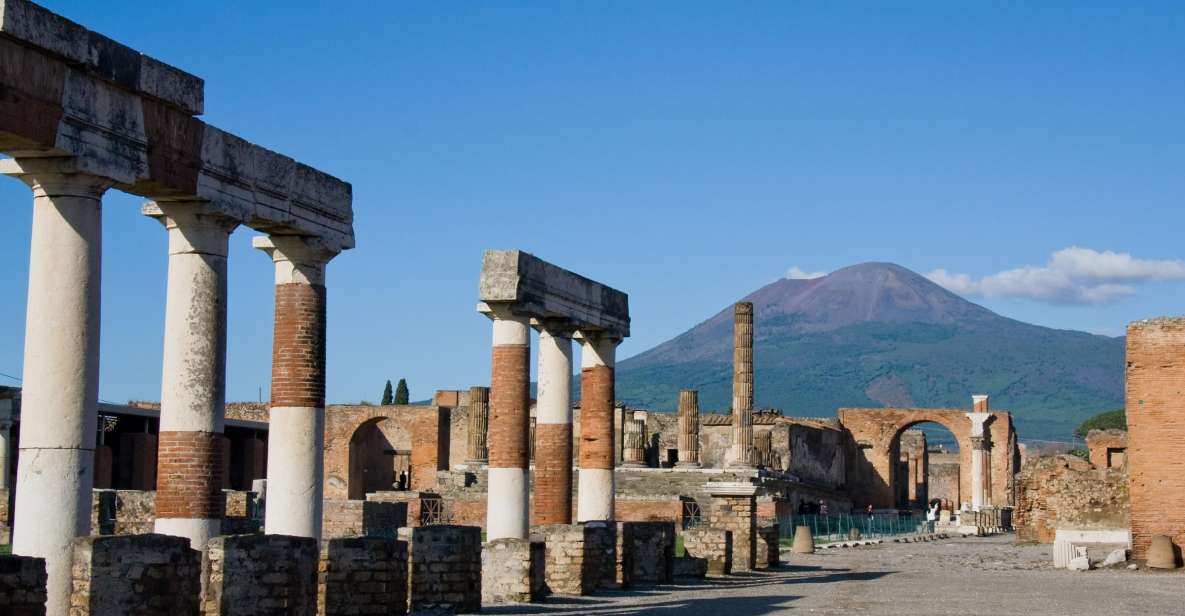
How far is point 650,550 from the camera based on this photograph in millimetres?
22734

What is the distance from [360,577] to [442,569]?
1671 millimetres

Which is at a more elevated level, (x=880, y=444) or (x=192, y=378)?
(x=880, y=444)

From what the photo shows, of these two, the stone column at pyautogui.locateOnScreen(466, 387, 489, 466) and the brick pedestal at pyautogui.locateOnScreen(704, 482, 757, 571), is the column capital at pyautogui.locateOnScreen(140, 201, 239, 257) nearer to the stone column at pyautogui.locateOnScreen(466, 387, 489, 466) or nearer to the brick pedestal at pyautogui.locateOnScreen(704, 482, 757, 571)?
the brick pedestal at pyautogui.locateOnScreen(704, 482, 757, 571)

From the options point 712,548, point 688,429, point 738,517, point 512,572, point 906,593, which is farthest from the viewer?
point 688,429

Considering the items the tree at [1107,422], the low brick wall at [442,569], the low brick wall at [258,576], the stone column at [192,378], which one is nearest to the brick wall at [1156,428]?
the low brick wall at [442,569]

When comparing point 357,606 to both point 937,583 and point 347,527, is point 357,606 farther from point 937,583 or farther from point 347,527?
point 347,527

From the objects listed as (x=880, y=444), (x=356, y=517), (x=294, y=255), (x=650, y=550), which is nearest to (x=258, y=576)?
(x=294, y=255)

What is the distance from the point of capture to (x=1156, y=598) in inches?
787

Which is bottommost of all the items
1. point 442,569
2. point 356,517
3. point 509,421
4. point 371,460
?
point 442,569

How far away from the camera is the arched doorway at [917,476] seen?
64.9 metres

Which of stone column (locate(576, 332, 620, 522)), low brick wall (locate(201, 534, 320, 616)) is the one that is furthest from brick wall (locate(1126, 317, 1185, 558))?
low brick wall (locate(201, 534, 320, 616))

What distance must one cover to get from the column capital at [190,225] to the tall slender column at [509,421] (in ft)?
21.7

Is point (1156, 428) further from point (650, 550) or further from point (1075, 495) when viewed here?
point (650, 550)

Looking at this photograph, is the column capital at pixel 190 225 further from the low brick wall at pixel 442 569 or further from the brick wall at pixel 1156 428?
the brick wall at pixel 1156 428
